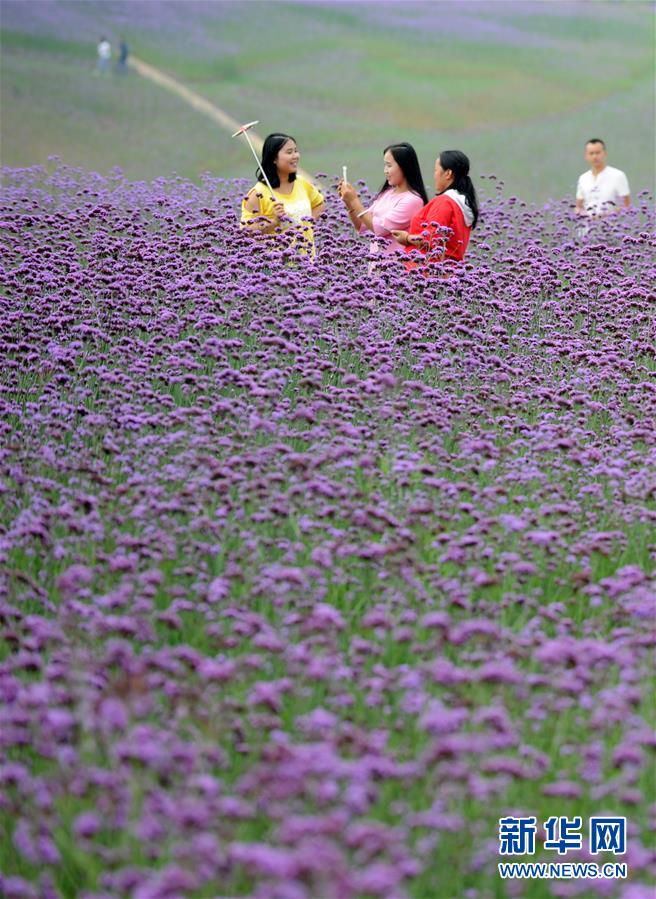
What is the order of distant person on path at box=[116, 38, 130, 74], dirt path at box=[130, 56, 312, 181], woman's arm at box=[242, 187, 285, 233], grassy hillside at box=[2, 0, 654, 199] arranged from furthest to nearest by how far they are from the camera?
distant person on path at box=[116, 38, 130, 74], dirt path at box=[130, 56, 312, 181], grassy hillside at box=[2, 0, 654, 199], woman's arm at box=[242, 187, 285, 233]

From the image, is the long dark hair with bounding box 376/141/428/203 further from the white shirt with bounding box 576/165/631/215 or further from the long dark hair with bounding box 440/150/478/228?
the white shirt with bounding box 576/165/631/215

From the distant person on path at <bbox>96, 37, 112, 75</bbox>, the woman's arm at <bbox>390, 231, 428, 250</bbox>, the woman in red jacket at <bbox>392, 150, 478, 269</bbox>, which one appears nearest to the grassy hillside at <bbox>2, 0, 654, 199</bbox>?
the distant person on path at <bbox>96, 37, 112, 75</bbox>

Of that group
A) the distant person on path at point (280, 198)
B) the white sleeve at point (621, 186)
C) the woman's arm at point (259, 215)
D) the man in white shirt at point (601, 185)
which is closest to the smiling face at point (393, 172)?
the distant person on path at point (280, 198)

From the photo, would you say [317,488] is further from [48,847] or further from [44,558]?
[48,847]

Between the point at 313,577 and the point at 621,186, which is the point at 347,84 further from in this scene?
the point at 313,577

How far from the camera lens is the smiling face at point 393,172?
764cm

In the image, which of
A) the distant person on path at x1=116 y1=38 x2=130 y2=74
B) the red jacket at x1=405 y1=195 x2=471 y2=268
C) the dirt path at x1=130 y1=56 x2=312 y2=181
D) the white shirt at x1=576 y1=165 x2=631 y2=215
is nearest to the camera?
the red jacket at x1=405 y1=195 x2=471 y2=268

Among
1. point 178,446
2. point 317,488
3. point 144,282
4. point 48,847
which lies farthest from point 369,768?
point 144,282

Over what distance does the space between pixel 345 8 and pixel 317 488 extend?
1937 centimetres

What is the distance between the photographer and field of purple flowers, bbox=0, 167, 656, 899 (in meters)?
2.47

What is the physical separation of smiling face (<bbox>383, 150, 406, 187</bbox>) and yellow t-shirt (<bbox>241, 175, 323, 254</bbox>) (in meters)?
0.55

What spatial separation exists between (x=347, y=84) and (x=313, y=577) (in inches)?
716

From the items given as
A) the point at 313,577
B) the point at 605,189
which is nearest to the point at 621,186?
the point at 605,189

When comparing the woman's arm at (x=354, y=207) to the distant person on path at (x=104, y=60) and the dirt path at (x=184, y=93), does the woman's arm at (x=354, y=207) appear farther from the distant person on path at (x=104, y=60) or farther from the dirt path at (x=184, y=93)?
the distant person on path at (x=104, y=60)
